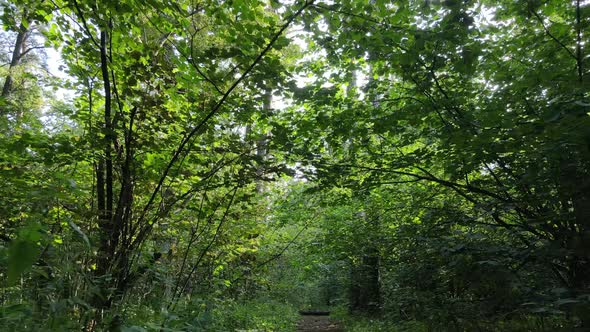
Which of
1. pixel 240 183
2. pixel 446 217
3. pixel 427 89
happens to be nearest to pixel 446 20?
pixel 427 89

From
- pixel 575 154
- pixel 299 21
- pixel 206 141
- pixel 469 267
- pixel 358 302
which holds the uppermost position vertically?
pixel 299 21

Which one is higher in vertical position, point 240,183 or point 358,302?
point 240,183

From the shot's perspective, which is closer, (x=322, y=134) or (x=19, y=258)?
(x=19, y=258)

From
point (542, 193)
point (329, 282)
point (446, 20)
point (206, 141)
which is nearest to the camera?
point (542, 193)

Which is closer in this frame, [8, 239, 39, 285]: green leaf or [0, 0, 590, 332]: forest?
[8, 239, 39, 285]: green leaf

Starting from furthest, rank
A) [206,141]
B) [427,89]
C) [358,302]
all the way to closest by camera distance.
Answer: [358,302] < [206,141] < [427,89]

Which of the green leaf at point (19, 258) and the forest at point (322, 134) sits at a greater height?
the forest at point (322, 134)

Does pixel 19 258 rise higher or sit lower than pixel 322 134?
lower

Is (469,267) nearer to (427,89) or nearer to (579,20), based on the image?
(427,89)

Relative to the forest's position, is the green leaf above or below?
below

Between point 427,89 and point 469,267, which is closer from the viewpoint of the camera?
point 469,267

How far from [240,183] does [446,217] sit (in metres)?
2.37

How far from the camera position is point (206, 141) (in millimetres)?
3779

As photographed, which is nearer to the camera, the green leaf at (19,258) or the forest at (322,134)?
the green leaf at (19,258)
